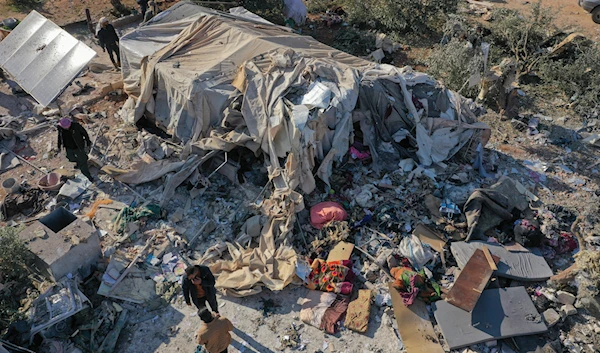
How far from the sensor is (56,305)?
5508mm

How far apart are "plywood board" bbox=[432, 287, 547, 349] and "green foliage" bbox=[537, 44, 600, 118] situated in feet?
19.5

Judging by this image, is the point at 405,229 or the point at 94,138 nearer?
the point at 405,229

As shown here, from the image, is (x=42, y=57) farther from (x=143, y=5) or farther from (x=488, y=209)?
(x=488, y=209)

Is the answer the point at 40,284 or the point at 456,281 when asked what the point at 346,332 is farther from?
the point at 40,284

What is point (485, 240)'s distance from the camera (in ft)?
22.4

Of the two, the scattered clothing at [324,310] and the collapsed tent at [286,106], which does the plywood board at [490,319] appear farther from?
the collapsed tent at [286,106]

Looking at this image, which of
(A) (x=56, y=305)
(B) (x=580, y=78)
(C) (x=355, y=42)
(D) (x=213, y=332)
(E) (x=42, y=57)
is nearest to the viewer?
(D) (x=213, y=332)

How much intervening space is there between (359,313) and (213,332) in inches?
77.1

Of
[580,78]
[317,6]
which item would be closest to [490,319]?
[580,78]

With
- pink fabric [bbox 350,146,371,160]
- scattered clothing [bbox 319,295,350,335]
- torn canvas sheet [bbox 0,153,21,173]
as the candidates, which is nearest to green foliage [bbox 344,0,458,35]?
pink fabric [bbox 350,146,371,160]

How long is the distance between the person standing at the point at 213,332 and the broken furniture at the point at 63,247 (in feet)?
7.18

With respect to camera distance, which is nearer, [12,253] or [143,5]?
[12,253]

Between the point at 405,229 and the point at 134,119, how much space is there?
544cm

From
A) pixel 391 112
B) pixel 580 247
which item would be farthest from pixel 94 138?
pixel 580 247
